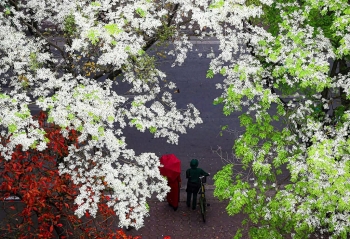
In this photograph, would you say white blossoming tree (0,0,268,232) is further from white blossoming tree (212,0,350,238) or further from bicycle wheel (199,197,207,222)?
bicycle wheel (199,197,207,222)

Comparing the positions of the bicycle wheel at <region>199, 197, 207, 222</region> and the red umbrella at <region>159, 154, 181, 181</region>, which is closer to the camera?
the red umbrella at <region>159, 154, 181, 181</region>

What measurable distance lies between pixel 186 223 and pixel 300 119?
4.99 meters

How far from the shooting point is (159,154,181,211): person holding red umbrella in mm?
12078

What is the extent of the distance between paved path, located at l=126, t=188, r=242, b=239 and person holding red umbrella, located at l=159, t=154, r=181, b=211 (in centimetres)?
52

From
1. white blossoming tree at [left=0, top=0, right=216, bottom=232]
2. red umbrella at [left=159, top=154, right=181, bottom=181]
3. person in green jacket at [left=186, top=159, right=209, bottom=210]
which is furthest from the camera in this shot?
person in green jacket at [left=186, top=159, right=209, bottom=210]

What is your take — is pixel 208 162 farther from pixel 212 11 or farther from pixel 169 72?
pixel 212 11

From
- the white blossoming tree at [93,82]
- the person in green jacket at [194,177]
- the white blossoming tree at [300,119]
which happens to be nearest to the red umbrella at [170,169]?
the person in green jacket at [194,177]

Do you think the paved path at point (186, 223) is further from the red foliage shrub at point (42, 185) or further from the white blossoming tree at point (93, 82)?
the white blossoming tree at point (93, 82)

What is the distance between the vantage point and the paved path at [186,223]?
1220 centimetres

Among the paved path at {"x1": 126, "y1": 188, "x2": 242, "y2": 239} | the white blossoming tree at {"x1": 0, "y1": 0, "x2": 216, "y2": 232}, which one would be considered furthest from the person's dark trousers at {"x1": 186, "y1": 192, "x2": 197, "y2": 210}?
the white blossoming tree at {"x1": 0, "y1": 0, "x2": 216, "y2": 232}

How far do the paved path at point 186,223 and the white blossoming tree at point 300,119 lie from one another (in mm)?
2782

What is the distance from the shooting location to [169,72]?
18438 millimetres

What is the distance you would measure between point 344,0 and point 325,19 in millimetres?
1084

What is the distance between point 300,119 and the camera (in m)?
9.32
